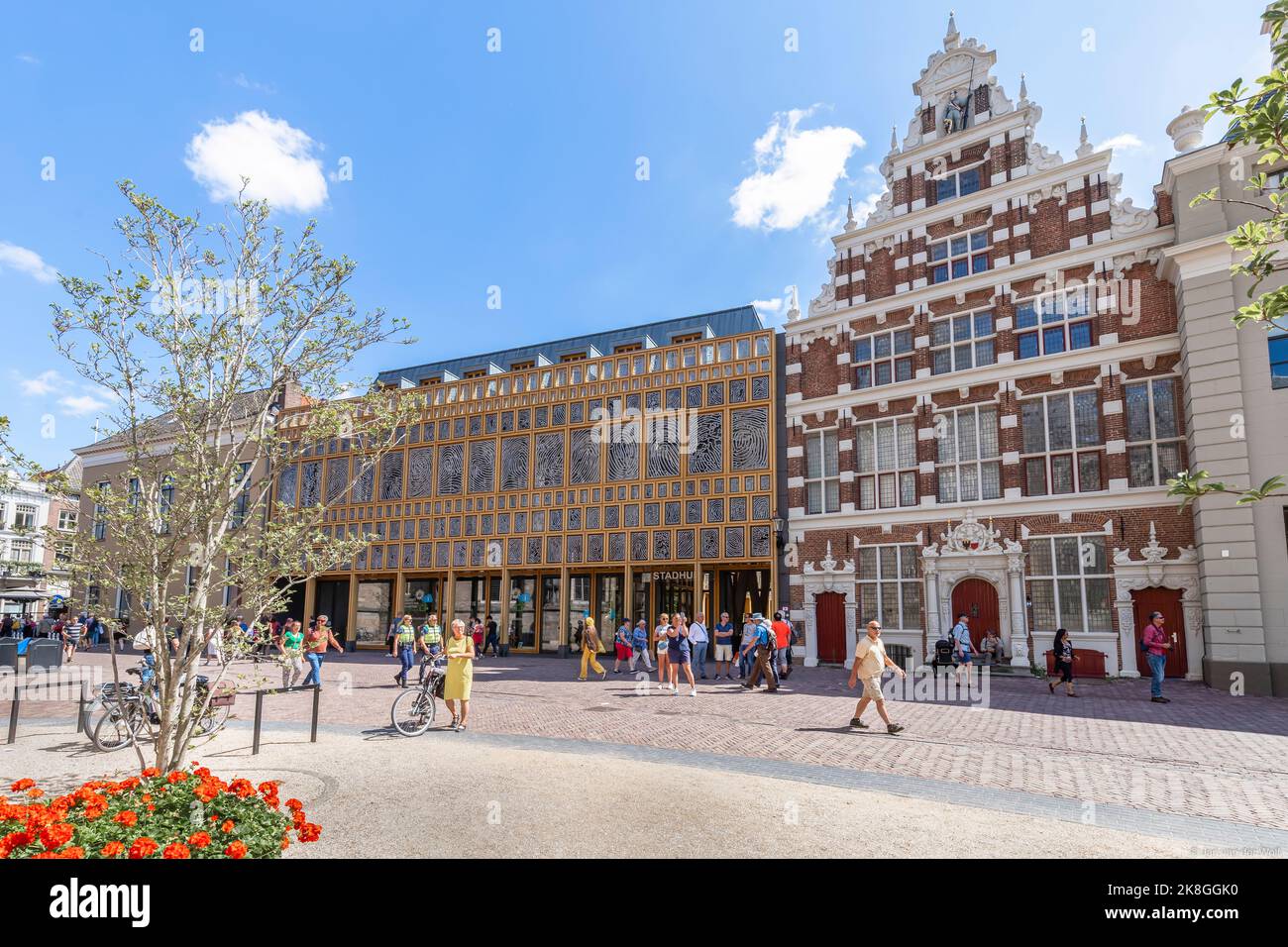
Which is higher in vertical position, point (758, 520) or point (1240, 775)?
point (758, 520)

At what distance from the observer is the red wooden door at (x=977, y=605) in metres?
21.5

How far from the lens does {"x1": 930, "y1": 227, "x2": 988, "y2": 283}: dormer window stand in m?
23.6

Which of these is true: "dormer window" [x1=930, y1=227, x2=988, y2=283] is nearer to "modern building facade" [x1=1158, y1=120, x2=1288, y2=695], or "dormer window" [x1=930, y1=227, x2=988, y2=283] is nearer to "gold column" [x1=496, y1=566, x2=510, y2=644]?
"modern building facade" [x1=1158, y1=120, x2=1288, y2=695]

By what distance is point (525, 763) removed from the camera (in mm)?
8852

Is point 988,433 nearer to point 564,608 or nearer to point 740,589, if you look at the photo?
point 740,589

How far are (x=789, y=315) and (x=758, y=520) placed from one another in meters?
7.73

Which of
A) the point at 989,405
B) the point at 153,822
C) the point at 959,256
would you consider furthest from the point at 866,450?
the point at 153,822

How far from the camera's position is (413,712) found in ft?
37.3

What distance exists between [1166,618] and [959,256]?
1249cm

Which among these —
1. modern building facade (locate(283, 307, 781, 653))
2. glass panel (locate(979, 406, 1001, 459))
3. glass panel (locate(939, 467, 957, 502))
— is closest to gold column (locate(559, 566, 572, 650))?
modern building facade (locate(283, 307, 781, 653))
